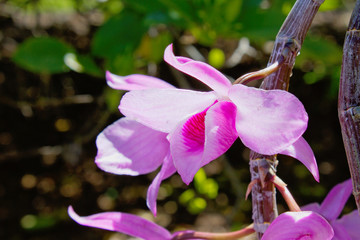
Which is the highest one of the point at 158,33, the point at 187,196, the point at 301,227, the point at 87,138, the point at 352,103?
the point at 352,103

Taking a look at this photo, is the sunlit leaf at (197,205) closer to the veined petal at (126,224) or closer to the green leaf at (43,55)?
the green leaf at (43,55)

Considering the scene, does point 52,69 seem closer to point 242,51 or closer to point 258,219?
point 242,51

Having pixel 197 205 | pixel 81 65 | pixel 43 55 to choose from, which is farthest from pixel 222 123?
pixel 197 205

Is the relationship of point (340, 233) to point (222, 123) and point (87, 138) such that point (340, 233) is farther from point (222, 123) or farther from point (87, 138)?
point (87, 138)

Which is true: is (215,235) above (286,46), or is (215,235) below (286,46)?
below

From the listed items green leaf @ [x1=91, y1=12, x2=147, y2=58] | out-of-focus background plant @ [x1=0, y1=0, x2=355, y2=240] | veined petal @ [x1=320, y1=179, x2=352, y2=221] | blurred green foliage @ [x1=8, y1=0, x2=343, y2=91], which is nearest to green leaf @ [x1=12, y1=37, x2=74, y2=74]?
blurred green foliage @ [x1=8, y1=0, x2=343, y2=91]

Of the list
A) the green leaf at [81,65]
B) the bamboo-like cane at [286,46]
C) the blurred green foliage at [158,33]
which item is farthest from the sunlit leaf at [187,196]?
the bamboo-like cane at [286,46]

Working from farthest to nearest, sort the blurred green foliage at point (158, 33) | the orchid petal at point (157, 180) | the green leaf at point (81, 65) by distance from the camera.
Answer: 1. the green leaf at point (81, 65)
2. the blurred green foliage at point (158, 33)
3. the orchid petal at point (157, 180)

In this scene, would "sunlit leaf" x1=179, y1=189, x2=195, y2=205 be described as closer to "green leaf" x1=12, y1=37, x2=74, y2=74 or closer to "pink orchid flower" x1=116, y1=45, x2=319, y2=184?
"green leaf" x1=12, y1=37, x2=74, y2=74
